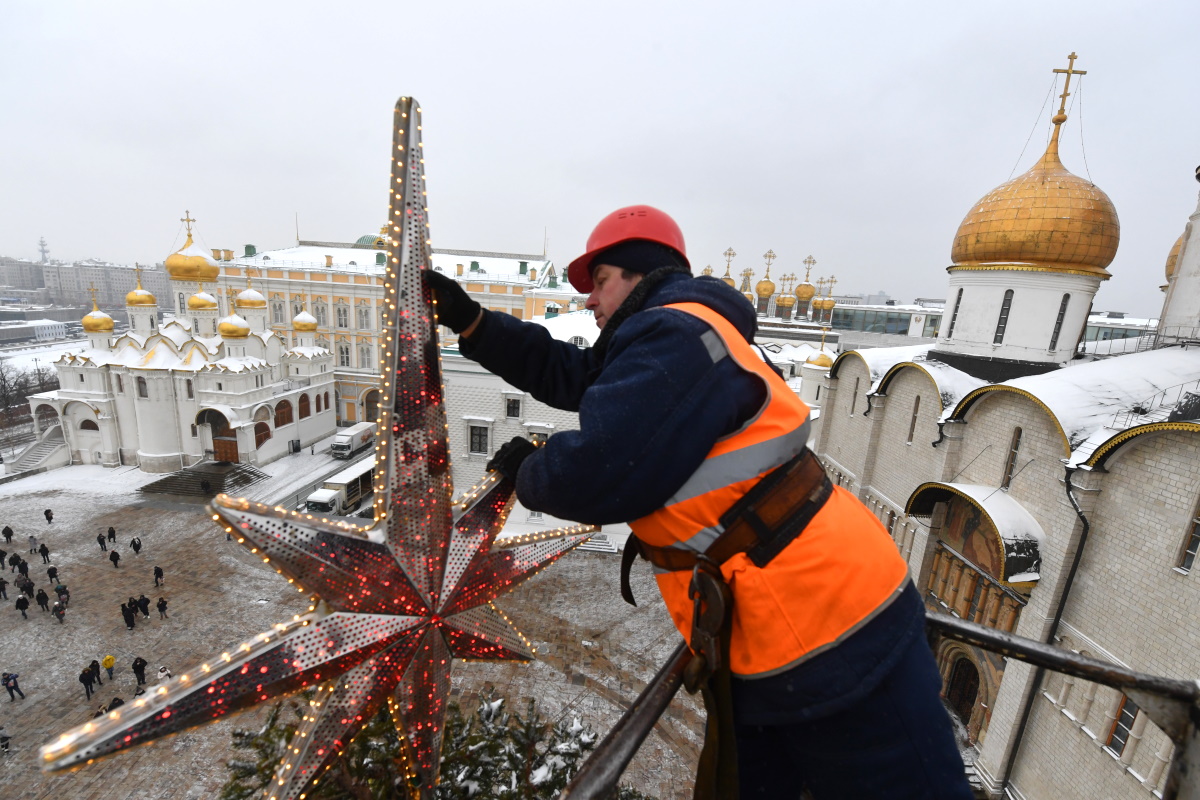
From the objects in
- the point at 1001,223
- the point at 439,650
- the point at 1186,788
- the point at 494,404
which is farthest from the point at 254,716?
the point at 1001,223

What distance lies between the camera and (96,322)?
24922mm

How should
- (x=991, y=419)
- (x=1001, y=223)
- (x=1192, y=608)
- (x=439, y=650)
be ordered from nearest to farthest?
(x=439, y=650) → (x=1192, y=608) → (x=991, y=419) → (x=1001, y=223)

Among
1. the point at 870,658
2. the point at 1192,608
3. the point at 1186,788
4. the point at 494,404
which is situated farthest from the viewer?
the point at 494,404

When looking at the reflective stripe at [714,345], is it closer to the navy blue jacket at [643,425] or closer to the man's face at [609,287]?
the navy blue jacket at [643,425]

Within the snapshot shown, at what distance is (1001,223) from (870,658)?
16398mm

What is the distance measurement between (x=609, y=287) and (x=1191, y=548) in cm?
1023

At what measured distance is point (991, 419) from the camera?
1145 centimetres

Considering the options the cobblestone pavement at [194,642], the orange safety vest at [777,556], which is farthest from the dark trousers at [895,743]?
the cobblestone pavement at [194,642]

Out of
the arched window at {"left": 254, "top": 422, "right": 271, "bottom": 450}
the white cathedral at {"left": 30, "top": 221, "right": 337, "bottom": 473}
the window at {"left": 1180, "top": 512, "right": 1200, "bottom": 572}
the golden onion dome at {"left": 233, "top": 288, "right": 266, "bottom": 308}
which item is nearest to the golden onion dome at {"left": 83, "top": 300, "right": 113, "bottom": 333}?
the white cathedral at {"left": 30, "top": 221, "right": 337, "bottom": 473}

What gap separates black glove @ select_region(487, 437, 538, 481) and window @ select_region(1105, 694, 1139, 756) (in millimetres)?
11160

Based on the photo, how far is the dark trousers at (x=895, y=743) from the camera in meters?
1.75

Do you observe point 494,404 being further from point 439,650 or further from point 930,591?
point 439,650

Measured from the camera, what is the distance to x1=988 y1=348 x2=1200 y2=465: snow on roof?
912 cm

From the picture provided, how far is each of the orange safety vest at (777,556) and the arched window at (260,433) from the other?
96.4 feet
